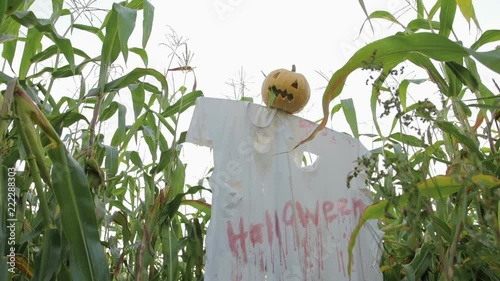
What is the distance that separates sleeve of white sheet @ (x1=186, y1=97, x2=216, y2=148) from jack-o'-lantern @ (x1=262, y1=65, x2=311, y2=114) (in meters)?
0.21

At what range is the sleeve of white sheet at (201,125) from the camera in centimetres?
139

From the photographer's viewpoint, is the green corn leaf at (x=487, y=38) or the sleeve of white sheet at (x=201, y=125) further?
the sleeve of white sheet at (x=201, y=125)

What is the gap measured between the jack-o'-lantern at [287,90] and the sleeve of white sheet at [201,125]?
0.68 feet

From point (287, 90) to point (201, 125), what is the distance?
317 mm

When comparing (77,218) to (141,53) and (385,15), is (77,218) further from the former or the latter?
(385,15)

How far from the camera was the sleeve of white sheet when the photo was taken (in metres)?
1.39

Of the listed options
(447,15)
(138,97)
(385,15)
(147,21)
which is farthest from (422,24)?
(138,97)

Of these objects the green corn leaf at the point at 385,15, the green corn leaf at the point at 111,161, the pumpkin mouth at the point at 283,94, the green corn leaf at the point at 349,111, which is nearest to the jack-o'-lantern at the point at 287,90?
the pumpkin mouth at the point at 283,94

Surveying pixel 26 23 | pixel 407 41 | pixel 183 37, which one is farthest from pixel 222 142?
pixel 407 41

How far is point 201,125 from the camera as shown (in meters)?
1.40

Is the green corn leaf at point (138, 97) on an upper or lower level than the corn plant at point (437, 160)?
upper

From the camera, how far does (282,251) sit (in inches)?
52.7

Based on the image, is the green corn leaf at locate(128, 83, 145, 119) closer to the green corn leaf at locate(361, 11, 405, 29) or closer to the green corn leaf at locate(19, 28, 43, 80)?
the green corn leaf at locate(19, 28, 43, 80)

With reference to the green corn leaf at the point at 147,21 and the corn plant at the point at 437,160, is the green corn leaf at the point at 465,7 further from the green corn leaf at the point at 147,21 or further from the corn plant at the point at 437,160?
the green corn leaf at the point at 147,21
